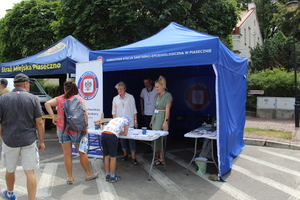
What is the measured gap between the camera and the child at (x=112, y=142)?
402 cm

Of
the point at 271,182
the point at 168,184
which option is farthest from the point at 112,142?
the point at 271,182

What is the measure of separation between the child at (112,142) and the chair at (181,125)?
3.47 metres

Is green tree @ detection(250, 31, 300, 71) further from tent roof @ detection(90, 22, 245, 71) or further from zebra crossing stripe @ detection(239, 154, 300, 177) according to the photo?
tent roof @ detection(90, 22, 245, 71)

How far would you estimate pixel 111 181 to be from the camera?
4.20m

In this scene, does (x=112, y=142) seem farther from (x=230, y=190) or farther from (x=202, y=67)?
(x=202, y=67)

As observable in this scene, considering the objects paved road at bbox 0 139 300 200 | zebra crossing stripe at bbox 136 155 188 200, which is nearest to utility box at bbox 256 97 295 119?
paved road at bbox 0 139 300 200

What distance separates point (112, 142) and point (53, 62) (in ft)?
13.8

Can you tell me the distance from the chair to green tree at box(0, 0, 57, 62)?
9.13 metres

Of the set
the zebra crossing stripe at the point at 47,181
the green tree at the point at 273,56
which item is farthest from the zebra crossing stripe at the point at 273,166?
the green tree at the point at 273,56

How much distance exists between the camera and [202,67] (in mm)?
7238

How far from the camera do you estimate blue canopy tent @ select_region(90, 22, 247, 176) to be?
421cm

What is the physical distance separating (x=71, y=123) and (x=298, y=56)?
23.0 m

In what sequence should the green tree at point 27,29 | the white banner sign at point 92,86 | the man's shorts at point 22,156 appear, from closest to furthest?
the man's shorts at point 22,156
the white banner sign at point 92,86
the green tree at point 27,29

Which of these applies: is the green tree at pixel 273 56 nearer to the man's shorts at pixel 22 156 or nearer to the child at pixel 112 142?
the child at pixel 112 142
